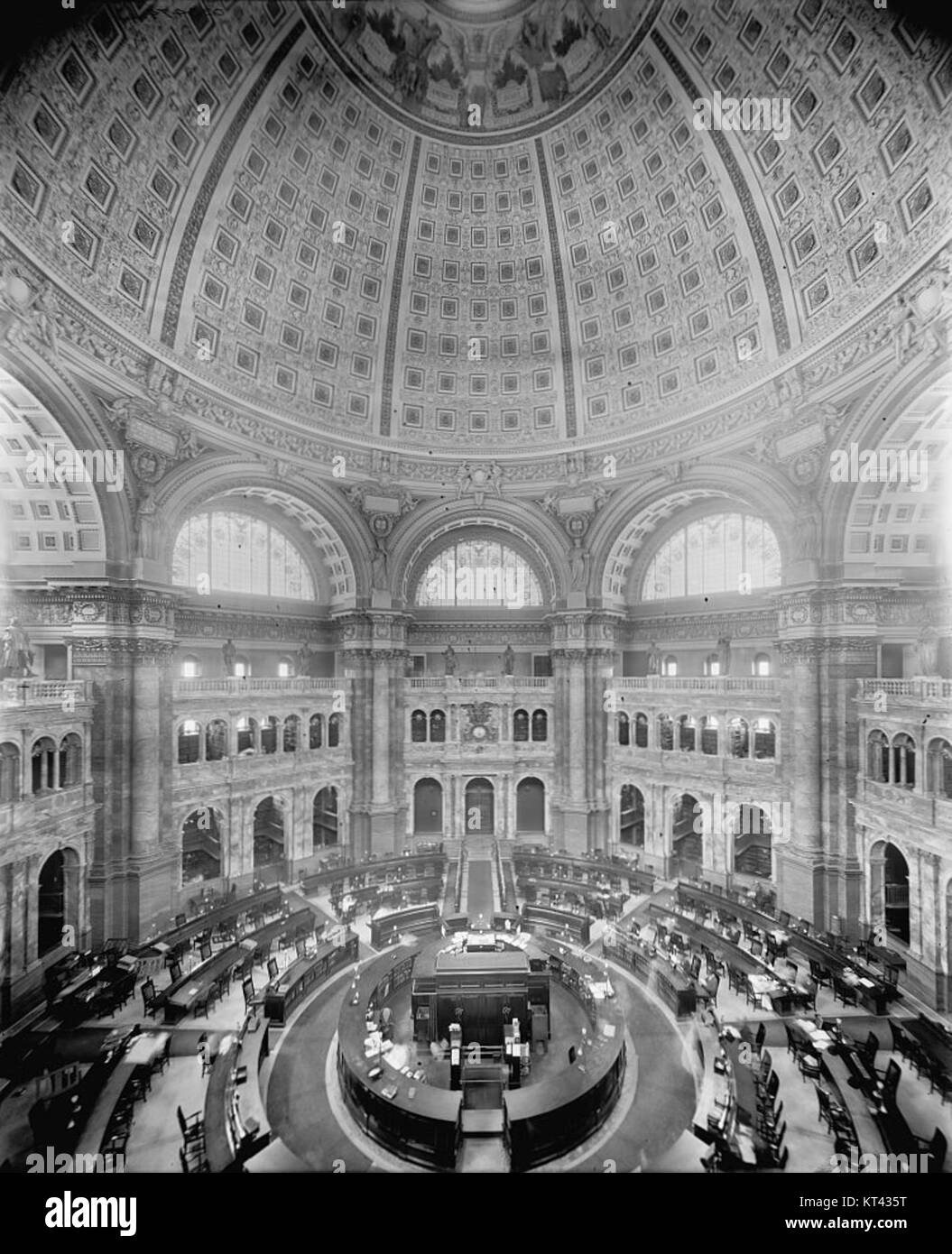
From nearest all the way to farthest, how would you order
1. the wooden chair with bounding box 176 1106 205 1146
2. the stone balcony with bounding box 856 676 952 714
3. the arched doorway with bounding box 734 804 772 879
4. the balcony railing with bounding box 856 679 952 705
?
the wooden chair with bounding box 176 1106 205 1146 → the stone balcony with bounding box 856 676 952 714 → the balcony railing with bounding box 856 679 952 705 → the arched doorway with bounding box 734 804 772 879

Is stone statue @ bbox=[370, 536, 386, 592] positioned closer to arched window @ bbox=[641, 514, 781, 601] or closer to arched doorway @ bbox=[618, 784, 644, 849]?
arched window @ bbox=[641, 514, 781, 601]

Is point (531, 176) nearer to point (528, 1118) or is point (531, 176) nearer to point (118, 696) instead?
point (118, 696)

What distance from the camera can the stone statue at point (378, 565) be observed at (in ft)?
96.4

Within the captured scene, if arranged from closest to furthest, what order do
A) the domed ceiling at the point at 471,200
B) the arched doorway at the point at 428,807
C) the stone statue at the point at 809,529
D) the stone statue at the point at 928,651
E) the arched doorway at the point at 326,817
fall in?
the domed ceiling at the point at 471,200 < the stone statue at the point at 928,651 < the stone statue at the point at 809,529 < the arched doorway at the point at 326,817 < the arched doorway at the point at 428,807

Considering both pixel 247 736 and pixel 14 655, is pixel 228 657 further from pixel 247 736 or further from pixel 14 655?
pixel 14 655

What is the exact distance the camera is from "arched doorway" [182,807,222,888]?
26.9 m

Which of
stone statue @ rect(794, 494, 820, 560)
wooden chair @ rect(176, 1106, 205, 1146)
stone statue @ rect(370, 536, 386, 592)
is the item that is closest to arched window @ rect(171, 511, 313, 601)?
stone statue @ rect(370, 536, 386, 592)

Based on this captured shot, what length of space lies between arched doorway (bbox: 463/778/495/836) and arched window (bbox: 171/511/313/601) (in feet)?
44.9

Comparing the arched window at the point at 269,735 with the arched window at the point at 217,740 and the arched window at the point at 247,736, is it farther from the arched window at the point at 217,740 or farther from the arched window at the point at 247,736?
the arched window at the point at 217,740

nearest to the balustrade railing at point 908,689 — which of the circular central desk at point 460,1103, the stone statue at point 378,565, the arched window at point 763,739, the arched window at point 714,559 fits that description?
the arched window at point 763,739

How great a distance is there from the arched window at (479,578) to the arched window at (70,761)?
57.0 feet

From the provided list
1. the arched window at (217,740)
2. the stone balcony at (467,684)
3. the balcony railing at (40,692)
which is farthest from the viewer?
the stone balcony at (467,684)

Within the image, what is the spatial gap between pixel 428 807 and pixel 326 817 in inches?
217
